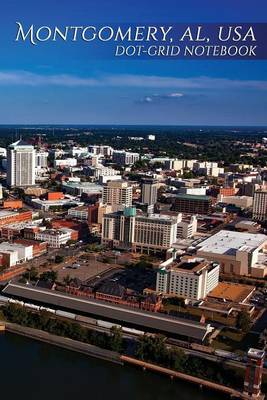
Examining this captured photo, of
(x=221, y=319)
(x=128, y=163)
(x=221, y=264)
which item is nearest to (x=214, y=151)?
(x=128, y=163)

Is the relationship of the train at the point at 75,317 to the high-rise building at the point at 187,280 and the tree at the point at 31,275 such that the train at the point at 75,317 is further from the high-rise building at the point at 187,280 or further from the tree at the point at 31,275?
the high-rise building at the point at 187,280

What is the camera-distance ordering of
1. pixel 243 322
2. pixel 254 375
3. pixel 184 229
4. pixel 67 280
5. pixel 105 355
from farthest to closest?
pixel 184 229 → pixel 67 280 → pixel 243 322 → pixel 105 355 → pixel 254 375

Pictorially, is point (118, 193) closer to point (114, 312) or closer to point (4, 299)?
point (4, 299)

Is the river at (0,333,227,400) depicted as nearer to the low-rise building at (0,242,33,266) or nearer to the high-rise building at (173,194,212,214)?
the low-rise building at (0,242,33,266)

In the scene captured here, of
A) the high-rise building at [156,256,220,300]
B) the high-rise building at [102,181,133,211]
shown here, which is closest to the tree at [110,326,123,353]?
the high-rise building at [156,256,220,300]

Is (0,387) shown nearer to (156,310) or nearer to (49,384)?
(49,384)

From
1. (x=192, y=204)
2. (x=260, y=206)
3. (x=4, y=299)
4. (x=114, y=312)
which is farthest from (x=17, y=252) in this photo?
(x=260, y=206)
